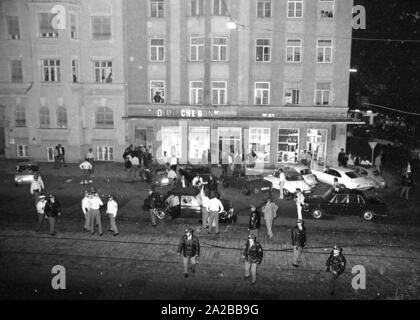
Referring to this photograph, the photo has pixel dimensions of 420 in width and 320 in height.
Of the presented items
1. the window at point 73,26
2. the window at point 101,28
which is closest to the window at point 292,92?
the window at point 101,28

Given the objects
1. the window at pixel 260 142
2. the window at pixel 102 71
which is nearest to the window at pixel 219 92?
the window at pixel 260 142

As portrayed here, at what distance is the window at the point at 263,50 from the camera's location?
113 ft

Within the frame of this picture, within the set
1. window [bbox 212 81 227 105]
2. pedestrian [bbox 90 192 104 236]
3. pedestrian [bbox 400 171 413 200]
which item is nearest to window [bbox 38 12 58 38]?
window [bbox 212 81 227 105]

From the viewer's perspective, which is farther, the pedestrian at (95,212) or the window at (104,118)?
the window at (104,118)

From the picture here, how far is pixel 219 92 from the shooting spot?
35.1 m

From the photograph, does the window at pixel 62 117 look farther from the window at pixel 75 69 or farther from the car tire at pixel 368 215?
the car tire at pixel 368 215

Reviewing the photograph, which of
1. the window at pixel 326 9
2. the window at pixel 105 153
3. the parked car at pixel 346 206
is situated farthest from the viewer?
the window at pixel 105 153

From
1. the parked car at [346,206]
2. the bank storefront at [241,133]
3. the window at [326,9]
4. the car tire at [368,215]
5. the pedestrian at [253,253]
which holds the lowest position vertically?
the car tire at [368,215]

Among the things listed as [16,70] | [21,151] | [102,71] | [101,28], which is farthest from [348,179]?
[16,70]

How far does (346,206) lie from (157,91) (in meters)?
20.3

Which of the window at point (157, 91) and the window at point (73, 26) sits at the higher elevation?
the window at point (73, 26)

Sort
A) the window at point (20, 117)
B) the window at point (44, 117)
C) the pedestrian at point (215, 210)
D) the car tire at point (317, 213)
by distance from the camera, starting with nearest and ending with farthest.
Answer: the pedestrian at point (215, 210), the car tire at point (317, 213), the window at point (44, 117), the window at point (20, 117)

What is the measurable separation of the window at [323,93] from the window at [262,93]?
3.95 meters
